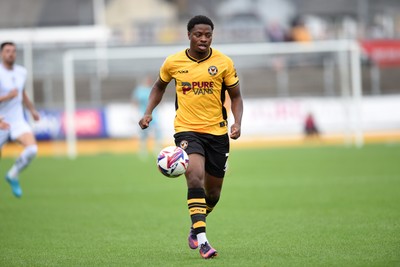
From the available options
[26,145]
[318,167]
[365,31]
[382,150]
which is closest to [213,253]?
[26,145]

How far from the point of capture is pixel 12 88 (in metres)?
13.9

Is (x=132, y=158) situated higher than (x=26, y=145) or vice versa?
(x=26, y=145)

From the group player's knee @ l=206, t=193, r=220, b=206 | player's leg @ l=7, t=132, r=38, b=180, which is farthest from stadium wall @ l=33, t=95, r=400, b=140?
player's knee @ l=206, t=193, r=220, b=206

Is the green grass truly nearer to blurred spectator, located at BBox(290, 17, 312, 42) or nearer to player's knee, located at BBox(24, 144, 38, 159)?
player's knee, located at BBox(24, 144, 38, 159)

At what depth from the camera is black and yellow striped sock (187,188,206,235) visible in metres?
8.30

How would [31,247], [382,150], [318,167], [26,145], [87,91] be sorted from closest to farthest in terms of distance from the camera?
[31,247] < [26,145] < [318,167] < [382,150] < [87,91]

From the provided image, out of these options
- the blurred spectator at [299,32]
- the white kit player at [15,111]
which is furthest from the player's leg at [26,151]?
the blurred spectator at [299,32]

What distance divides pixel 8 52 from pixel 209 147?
19.5ft

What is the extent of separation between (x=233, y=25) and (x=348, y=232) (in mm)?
35838

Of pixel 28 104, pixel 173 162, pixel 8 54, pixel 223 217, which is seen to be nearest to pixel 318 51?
pixel 28 104

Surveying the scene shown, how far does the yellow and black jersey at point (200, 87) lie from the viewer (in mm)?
8648

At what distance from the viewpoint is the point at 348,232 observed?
976cm

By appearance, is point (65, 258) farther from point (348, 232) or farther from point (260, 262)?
point (348, 232)

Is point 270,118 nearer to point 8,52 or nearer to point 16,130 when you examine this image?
point 16,130
